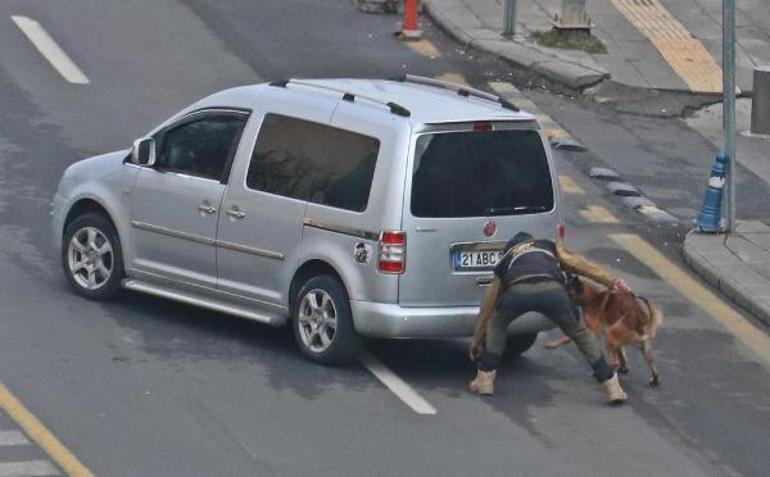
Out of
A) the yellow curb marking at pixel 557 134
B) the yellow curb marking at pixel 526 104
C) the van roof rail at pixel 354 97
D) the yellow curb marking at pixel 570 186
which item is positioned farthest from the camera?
the yellow curb marking at pixel 526 104

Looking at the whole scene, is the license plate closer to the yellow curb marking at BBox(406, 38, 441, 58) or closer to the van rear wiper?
the van rear wiper

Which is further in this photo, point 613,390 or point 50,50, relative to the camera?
point 50,50

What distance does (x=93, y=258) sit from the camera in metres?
14.5

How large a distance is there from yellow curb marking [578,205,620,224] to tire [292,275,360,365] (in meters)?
5.33

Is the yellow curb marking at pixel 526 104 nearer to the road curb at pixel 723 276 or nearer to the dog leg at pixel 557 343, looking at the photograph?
the road curb at pixel 723 276

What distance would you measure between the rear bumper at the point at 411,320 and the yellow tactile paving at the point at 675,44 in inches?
389

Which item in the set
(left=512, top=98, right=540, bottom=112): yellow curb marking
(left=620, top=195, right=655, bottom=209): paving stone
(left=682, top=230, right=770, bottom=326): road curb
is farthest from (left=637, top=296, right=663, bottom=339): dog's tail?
(left=512, top=98, right=540, bottom=112): yellow curb marking

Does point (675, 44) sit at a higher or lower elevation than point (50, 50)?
lower

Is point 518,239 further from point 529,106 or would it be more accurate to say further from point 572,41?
point 572,41

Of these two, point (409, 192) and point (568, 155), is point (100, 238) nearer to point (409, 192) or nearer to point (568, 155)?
point (409, 192)

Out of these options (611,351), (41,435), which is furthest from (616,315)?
(41,435)

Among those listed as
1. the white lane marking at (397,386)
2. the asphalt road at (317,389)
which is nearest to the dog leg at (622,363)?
the asphalt road at (317,389)

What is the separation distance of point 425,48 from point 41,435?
12616 mm

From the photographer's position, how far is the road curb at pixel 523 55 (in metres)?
21.9
